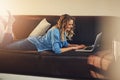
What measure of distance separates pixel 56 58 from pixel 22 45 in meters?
0.48

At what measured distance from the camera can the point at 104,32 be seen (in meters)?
2.68

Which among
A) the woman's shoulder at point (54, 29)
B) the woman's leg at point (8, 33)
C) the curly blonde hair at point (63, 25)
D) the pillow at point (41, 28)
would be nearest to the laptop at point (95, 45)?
the curly blonde hair at point (63, 25)

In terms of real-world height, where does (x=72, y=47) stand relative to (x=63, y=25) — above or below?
below

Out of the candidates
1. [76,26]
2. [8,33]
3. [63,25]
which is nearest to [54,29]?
[63,25]

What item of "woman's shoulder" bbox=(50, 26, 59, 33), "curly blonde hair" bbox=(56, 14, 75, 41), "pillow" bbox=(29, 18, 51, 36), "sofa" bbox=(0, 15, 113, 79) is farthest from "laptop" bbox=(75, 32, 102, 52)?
"pillow" bbox=(29, 18, 51, 36)

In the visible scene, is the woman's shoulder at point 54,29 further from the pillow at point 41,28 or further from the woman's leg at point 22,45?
the woman's leg at point 22,45

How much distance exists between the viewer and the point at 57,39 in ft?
9.16

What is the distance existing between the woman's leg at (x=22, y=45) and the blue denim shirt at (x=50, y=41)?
0.05 m

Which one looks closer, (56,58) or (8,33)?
(56,58)

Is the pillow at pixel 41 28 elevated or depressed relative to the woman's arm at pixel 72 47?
elevated

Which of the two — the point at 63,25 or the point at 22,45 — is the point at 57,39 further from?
the point at 22,45

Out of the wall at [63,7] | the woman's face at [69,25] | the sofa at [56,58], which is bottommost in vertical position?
the sofa at [56,58]

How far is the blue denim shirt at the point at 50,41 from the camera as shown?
278 cm

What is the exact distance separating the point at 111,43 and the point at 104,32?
0.15 metres
